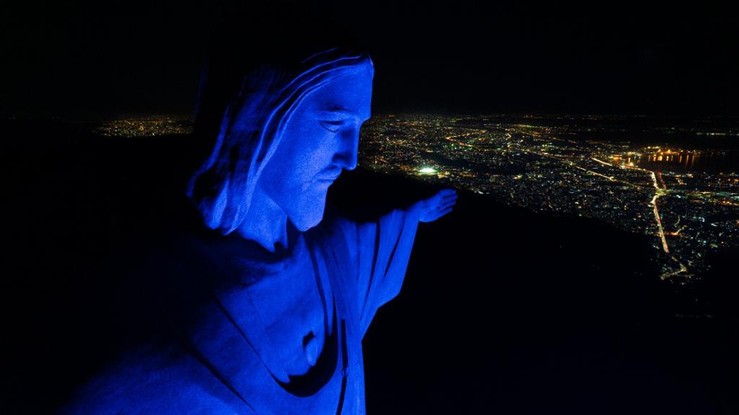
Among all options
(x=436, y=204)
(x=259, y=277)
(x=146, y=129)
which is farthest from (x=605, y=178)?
(x=259, y=277)

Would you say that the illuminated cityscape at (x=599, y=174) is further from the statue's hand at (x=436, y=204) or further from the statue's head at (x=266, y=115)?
the statue's head at (x=266, y=115)

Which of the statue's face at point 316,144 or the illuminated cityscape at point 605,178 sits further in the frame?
the illuminated cityscape at point 605,178

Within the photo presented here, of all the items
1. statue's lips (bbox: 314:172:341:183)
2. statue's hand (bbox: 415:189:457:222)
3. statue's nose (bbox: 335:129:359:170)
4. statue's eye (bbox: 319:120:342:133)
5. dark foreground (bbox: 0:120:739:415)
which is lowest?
dark foreground (bbox: 0:120:739:415)

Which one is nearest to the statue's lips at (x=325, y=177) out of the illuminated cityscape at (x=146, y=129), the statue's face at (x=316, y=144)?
the statue's face at (x=316, y=144)

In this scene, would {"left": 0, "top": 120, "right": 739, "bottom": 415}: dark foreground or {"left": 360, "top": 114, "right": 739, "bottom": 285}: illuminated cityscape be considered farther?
{"left": 360, "top": 114, "right": 739, "bottom": 285}: illuminated cityscape

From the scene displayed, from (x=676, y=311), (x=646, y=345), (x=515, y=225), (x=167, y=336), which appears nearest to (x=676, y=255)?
(x=676, y=311)

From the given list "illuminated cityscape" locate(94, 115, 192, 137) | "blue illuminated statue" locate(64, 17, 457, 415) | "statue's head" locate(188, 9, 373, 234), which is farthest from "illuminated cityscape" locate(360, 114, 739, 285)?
"statue's head" locate(188, 9, 373, 234)

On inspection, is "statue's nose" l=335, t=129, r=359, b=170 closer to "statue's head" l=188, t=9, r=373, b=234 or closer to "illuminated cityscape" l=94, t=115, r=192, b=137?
"statue's head" l=188, t=9, r=373, b=234
